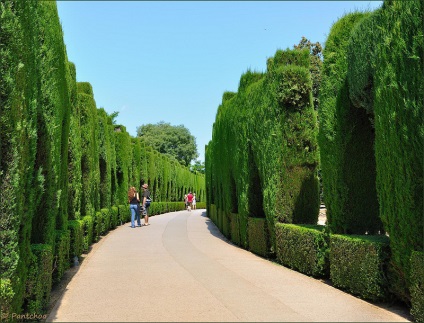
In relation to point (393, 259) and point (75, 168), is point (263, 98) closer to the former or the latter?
point (75, 168)

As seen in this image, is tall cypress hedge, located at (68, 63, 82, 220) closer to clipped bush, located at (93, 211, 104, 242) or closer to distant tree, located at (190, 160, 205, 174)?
clipped bush, located at (93, 211, 104, 242)

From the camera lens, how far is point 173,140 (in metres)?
82.7

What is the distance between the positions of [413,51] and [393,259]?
9.18 feet

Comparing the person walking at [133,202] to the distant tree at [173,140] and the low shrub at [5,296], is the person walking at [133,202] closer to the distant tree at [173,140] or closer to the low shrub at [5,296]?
the low shrub at [5,296]

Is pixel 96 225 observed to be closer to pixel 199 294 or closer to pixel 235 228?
pixel 235 228

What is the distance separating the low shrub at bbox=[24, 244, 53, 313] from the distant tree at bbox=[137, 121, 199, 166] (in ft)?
243

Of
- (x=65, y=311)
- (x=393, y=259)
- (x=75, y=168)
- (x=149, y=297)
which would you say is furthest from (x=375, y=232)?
(x=75, y=168)

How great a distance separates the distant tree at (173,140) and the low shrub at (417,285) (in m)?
75.2

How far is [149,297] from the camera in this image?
6.44 m

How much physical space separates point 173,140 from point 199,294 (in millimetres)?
76659

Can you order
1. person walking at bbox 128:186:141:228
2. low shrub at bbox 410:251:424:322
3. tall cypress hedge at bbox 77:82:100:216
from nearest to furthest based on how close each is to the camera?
1. low shrub at bbox 410:251:424:322
2. tall cypress hedge at bbox 77:82:100:216
3. person walking at bbox 128:186:141:228

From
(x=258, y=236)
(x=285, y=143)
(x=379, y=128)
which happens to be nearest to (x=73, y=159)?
(x=258, y=236)

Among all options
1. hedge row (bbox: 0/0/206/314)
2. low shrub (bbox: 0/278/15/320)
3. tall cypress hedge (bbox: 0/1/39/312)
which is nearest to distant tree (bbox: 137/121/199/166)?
hedge row (bbox: 0/0/206/314)

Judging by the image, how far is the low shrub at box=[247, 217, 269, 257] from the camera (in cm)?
1079
